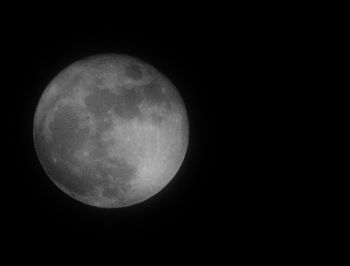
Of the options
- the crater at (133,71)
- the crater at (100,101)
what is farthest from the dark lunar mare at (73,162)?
the crater at (133,71)

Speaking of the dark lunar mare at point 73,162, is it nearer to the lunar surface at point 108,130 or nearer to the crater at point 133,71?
the lunar surface at point 108,130

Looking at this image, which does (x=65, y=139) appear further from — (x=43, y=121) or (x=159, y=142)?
(x=159, y=142)

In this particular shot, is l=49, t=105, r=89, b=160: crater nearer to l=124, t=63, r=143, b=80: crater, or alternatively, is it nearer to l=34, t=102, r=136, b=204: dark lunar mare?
l=34, t=102, r=136, b=204: dark lunar mare

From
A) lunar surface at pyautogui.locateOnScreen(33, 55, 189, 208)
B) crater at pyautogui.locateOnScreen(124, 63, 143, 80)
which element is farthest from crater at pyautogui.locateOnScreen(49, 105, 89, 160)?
crater at pyautogui.locateOnScreen(124, 63, 143, 80)

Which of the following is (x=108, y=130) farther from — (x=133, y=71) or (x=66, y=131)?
(x=133, y=71)

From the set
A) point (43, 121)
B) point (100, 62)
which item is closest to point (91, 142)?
point (43, 121)

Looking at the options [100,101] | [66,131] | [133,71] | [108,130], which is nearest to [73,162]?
[66,131]

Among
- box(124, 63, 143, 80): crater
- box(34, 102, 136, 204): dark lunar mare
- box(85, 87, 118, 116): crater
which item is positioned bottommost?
box(34, 102, 136, 204): dark lunar mare

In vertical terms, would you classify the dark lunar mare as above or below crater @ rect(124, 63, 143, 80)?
below
